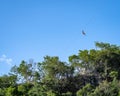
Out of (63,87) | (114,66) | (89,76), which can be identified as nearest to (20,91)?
(63,87)

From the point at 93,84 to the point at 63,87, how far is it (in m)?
3.48

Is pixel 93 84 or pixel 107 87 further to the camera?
pixel 93 84

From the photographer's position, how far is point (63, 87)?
38.0m

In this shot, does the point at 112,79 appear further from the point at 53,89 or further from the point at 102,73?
the point at 53,89

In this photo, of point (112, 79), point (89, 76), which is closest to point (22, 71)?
point (89, 76)

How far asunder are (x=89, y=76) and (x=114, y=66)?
323 centimetres

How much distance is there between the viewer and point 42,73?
3872 centimetres

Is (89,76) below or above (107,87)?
above

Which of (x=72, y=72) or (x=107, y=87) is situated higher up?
(x=72, y=72)

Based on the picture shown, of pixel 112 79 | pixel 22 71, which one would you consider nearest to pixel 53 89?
pixel 22 71

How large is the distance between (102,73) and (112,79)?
4.62 ft

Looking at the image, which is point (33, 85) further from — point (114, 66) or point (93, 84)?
point (114, 66)

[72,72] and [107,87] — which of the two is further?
[72,72]

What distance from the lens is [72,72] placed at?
127ft
